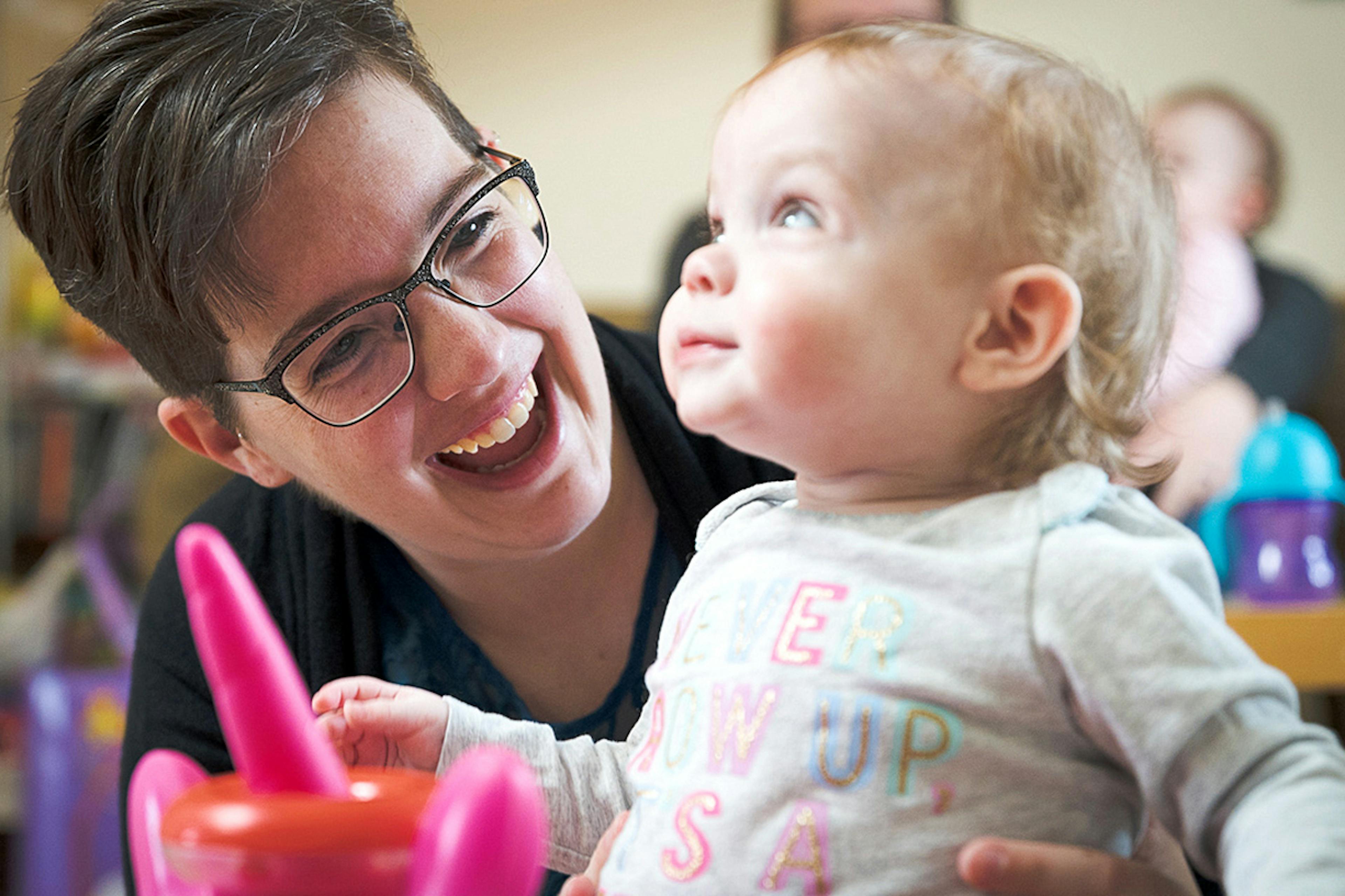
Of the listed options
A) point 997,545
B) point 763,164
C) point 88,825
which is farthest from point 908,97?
point 88,825

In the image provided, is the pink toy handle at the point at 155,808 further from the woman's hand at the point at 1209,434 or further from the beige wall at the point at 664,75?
the woman's hand at the point at 1209,434

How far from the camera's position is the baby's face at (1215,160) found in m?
2.10

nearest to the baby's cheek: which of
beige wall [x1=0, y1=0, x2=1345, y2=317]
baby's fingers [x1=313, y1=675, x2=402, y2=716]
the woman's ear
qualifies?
beige wall [x1=0, y1=0, x2=1345, y2=317]

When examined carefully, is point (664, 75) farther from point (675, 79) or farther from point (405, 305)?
point (405, 305)

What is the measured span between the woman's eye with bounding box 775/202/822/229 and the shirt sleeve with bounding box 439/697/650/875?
21 cm

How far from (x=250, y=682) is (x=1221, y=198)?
226cm

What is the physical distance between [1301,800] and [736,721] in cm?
17

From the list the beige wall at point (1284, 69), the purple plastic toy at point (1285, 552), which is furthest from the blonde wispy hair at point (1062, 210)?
the beige wall at point (1284, 69)

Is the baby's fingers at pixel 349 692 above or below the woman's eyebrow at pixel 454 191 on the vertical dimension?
below

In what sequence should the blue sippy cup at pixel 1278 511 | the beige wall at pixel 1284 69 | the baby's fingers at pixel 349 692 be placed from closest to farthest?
the baby's fingers at pixel 349 692
the blue sippy cup at pixel 1278 511
the beige wall at pixel 1284 69

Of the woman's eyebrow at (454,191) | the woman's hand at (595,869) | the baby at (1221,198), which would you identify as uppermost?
the woman's eyebrow at (454,191)

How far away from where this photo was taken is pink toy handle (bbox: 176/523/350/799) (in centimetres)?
33

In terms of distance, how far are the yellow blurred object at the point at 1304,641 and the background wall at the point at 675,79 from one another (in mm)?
438

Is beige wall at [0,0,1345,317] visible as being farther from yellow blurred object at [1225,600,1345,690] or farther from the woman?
Answer: yellow blurred object at [1225,600,1345,690]
